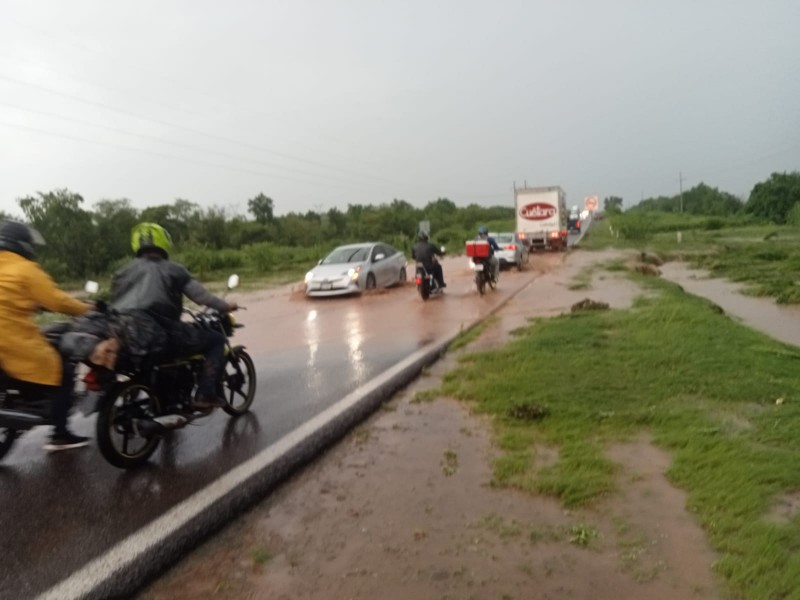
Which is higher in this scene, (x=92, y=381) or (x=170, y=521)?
(x=92, y=381)

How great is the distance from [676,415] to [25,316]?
5189 millimetres

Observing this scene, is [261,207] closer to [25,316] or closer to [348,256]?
[348,256]

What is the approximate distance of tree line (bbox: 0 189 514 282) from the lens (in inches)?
1346

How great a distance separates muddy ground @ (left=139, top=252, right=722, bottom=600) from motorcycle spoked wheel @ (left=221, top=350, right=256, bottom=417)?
1589 mm

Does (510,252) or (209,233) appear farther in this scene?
(209,233)

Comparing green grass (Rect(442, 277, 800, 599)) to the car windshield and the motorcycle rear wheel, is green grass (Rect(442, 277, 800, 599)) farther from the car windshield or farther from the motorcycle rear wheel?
the car windshield

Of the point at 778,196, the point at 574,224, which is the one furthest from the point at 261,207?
the point at 778,196

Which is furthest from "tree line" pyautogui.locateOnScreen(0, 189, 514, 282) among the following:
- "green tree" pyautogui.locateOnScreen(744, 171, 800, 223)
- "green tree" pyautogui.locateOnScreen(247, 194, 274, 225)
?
"green tree" pyautogui.locateOnScreen(744, 171, 800, 223)

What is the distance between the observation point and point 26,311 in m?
5.02

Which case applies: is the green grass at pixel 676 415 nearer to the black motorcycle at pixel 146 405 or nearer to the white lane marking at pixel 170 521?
the white lane marking at pixel 170 521

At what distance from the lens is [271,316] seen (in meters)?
16.1

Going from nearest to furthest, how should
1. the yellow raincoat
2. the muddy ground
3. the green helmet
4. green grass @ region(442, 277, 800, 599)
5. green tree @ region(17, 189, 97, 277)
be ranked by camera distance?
the muddy ground
green grass @ region(442, 277, 800, 599)
the yellow raincoat
the green helmet
green tree @ region(17, 189, 97, 277)

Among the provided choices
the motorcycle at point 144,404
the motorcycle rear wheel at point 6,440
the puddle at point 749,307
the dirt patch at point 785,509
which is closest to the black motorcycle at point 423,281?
the puddle at point 749,307

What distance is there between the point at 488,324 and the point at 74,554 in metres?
9.39
